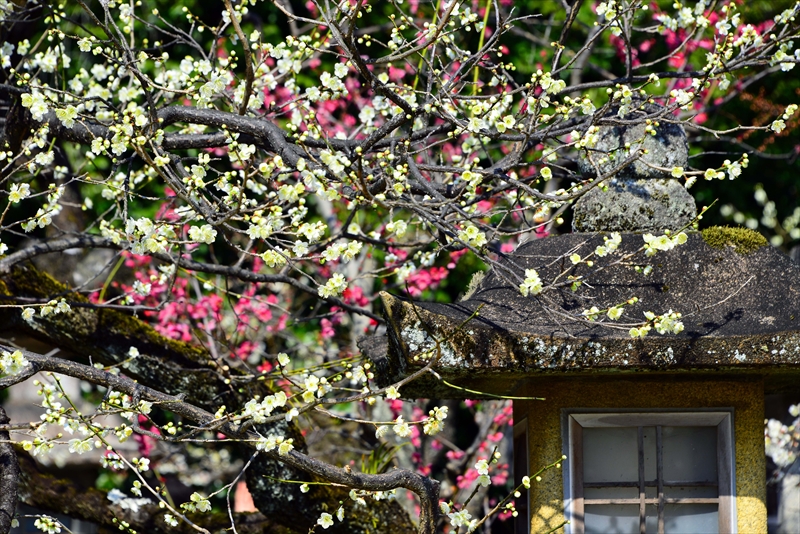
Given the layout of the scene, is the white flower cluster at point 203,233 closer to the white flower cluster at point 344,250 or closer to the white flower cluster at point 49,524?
the white flower cluster at point 344,250

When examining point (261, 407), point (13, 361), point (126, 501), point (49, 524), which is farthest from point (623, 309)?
point (126, 501)

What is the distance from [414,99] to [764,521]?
Result: 2.11 metres

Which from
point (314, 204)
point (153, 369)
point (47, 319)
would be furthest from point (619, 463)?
point (314, 204)

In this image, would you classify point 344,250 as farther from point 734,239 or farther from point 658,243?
point 734,239

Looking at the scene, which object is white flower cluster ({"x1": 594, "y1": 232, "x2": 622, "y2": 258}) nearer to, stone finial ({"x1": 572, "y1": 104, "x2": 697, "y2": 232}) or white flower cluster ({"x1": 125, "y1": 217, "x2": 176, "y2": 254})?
stone finial ({"x1": 572, "y1": 104, "x2": 697, "y2": 232})

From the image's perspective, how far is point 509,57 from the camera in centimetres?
846

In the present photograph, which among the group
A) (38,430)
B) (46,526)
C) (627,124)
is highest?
(627,124)

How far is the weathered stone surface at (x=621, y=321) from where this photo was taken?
9.07 feet

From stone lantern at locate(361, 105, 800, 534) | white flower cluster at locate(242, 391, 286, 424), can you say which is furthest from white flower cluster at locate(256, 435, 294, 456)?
stone lantern at locate(361, 105, 800, 534)

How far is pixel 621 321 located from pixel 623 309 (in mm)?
55

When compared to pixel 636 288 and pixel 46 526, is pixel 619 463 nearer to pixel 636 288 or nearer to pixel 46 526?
pixel 636 288

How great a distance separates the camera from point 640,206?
11.0 feet

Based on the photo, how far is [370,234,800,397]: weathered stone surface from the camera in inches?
109

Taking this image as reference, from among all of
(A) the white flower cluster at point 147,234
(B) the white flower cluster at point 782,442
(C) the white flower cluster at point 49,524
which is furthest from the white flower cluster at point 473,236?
(B) the white flower cluster at point 782,442
